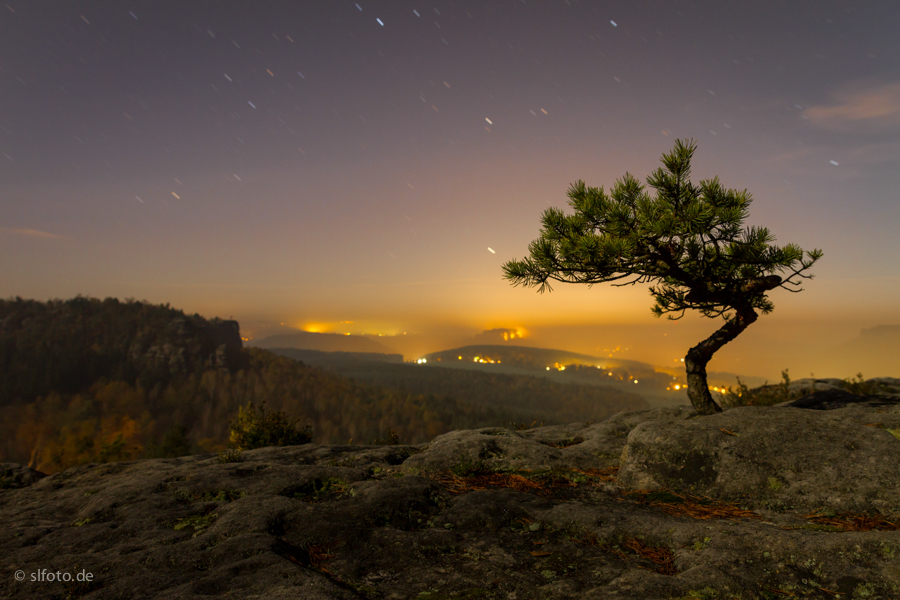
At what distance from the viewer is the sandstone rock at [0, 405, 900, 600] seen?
13.1ft

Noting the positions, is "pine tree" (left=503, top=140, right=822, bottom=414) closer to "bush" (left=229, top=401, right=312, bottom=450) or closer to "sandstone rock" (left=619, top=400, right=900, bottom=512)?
"sandstone rock" (left=619, top=400, right=900, bottom=512)

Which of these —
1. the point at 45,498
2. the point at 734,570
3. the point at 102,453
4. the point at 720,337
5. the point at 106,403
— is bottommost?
the point at 106,403

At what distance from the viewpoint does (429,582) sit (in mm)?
4199

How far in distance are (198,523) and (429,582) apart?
3820mm

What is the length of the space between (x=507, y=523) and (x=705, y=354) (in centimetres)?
779

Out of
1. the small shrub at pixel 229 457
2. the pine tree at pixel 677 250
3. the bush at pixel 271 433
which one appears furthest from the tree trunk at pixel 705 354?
the bush at pixel 271 433

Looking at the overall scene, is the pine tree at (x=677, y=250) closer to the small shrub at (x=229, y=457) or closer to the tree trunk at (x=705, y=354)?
the tree trunk at (x=705, y=354)

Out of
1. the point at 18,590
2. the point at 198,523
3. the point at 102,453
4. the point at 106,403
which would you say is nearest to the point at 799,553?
the point at 198,523

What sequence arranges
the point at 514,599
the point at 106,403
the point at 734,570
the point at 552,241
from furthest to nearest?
the point at 106,403 < the point at 552,241 < the point at 734,570 < the point at 514,599

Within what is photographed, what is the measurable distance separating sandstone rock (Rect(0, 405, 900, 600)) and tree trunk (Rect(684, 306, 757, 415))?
1132 millimetres

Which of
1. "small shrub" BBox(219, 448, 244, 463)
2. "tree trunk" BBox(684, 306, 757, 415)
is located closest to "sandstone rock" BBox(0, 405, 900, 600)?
"small shrub" BBox(219, 448, 244, 463)

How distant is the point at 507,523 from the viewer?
562 cm

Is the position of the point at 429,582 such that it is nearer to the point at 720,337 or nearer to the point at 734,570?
the point at 734,570

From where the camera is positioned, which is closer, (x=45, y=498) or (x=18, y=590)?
(x=18, y=590)
